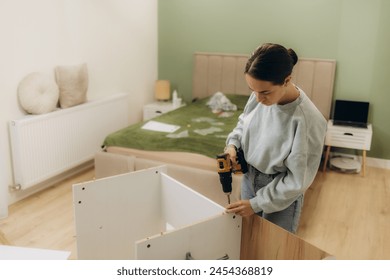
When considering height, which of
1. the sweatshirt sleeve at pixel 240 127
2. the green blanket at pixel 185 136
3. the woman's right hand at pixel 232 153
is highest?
the sweatshirt sleeve at pixel 240 127

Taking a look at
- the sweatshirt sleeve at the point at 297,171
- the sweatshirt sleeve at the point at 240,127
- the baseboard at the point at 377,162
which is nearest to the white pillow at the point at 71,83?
the sweatshirt sleeve at the point at 240,127

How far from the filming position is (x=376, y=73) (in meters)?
4.03

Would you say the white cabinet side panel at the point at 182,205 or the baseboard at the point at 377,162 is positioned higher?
the white cabinet side panel at the point at 182,205

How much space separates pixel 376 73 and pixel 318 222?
1.97m

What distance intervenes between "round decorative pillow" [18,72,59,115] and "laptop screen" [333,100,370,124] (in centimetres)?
285

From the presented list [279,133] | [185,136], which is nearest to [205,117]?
[185,136]

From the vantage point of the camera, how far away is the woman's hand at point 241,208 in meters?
1.35

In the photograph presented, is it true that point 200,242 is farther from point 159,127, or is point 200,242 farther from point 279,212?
point 159,127

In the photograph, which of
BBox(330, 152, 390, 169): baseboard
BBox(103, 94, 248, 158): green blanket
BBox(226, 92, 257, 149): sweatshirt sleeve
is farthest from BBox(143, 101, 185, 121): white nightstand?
BBox(226, 92, 257, 149): sweatshirt sleeve

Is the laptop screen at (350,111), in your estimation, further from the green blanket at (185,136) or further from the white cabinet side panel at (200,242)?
the white cabinet side panel at (200,242)

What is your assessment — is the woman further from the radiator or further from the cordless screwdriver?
the radiator

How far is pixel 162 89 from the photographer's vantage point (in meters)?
4.88

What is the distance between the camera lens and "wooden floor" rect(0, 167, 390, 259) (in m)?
2.59
